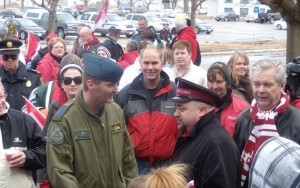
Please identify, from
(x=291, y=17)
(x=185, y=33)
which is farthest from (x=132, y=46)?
(x=291, y=17)

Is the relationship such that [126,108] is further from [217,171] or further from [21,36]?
[21,36]

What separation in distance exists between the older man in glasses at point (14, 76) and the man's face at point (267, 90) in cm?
329

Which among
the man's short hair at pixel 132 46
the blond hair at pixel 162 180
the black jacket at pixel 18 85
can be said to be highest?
the man's short hair at pixel 132 46

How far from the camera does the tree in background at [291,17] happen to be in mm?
9641

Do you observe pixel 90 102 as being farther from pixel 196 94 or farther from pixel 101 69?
pixel 196 94

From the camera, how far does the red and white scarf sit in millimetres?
3701

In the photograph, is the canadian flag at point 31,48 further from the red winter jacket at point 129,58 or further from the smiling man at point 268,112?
the smiling man at point 268,112

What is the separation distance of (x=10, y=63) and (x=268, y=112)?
3660 millimetres

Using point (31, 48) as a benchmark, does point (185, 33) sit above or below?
above

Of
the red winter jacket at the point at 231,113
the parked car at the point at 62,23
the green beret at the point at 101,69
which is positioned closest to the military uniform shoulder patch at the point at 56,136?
the green beret at the point at 101,69

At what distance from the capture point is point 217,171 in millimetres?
3406

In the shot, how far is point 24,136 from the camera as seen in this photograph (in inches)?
170

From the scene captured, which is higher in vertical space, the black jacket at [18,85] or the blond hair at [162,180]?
the blond hair at [162,180]

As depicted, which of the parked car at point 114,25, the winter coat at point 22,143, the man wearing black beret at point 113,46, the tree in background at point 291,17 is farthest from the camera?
the parked car at point 114,25
